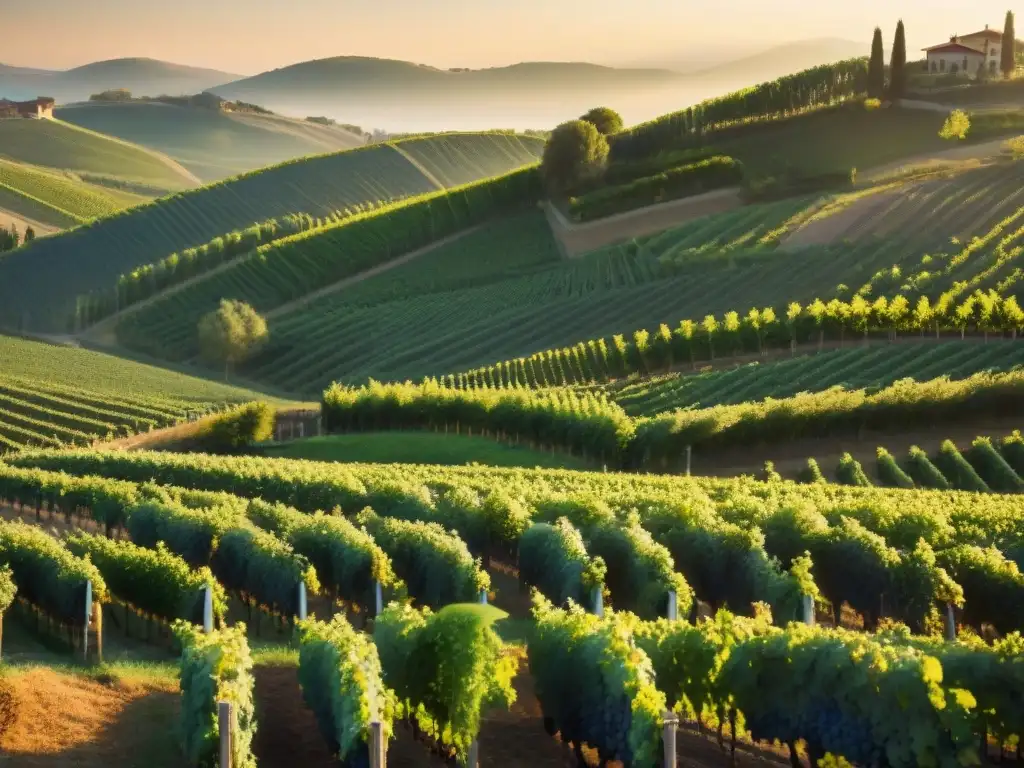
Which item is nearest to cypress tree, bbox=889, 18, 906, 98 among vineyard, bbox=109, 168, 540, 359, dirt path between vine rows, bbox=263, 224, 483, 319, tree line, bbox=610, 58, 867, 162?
tree line, bbox=610, 58, 867, 162

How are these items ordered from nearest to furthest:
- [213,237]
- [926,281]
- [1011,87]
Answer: [926,281], [1011,87], [213,237]

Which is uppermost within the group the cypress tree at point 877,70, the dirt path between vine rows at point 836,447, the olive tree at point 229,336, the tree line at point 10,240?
the cypress tree at point 877,70

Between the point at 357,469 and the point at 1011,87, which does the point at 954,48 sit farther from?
the point at 357,469

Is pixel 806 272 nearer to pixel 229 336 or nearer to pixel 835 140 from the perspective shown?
pixel 835 140

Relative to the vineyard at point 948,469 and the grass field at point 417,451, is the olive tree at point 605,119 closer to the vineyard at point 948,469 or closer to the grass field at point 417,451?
the grass field at point 417,451

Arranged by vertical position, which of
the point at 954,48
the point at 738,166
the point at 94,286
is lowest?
the point at 94,286

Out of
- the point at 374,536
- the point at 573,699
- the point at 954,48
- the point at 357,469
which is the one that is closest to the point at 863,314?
the point at 357,469

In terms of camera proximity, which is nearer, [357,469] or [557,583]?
[557,583]

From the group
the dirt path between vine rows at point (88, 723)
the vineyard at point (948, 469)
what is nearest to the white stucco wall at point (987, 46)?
the vineyard at point (948, 469)
